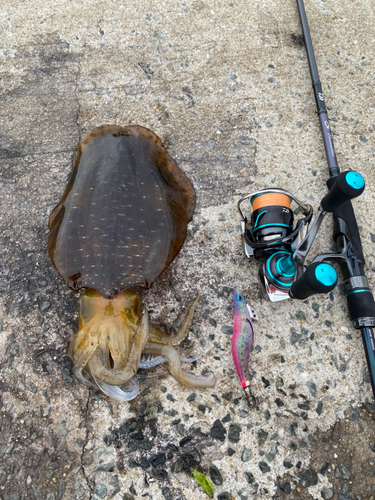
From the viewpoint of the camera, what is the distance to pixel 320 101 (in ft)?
11.5

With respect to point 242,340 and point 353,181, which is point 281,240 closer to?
point 353,181

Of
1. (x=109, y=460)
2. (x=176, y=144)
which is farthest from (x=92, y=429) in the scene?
(x=176, y=144)

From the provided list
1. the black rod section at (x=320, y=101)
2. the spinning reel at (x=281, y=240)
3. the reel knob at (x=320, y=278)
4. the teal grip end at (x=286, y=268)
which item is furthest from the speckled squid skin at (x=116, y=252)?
the black rod section at (x=320, y=101)

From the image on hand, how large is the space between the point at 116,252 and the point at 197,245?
32.5 inches

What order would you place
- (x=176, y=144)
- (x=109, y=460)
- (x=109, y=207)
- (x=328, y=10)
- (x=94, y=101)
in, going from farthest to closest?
(x=328, y=10)
(x=94, y=101)
(x=176, y=144)
(x=109, y=207)
(x=109, y=460)

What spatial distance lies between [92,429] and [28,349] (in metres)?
0.79

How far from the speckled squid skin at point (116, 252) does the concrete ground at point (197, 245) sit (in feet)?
0.89

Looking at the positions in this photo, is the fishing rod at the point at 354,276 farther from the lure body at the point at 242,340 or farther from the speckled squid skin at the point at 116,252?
the speckled squid skin at the point at 116,252

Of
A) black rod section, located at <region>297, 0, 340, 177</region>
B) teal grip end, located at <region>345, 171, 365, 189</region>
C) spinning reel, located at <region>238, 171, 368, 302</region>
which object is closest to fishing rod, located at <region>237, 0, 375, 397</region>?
spinning reel, located at <region>238, 171, 368, 302</region>

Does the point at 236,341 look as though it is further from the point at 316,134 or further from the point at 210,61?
the point at 210,61

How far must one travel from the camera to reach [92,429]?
101 inches

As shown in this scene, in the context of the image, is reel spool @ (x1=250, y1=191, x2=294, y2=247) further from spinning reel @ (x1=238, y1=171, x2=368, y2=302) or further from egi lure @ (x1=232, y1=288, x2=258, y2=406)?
egi lure @ (x1=232, y1=288, x2=258, y2=406)

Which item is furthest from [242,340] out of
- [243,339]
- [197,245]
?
[197,245]

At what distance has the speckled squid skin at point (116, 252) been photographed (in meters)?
2.51
